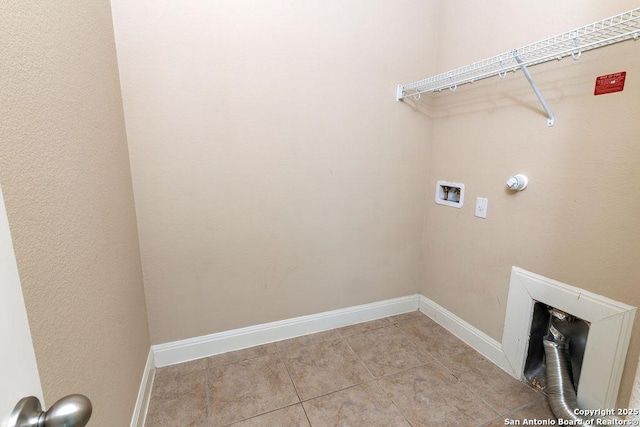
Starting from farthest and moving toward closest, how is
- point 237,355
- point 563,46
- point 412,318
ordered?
1. point 412,318
2. point 237,355
3. point 563,46

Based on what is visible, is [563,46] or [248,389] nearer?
[563,46]

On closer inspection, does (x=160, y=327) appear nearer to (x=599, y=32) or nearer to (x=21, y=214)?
(x=21, y=214)

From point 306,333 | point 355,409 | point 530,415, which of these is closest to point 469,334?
point 530,415

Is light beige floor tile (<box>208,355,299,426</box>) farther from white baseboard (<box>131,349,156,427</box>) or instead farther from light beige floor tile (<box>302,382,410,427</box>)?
white baseboard (<box>131,349,156,427</box>)

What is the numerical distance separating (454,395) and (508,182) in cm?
122

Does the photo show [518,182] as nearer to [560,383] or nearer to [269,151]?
[560,383]

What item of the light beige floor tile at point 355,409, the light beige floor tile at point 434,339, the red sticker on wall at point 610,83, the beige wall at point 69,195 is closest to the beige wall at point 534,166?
the red sticker on wall at point 610,83

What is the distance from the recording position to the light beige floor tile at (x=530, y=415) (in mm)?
1432

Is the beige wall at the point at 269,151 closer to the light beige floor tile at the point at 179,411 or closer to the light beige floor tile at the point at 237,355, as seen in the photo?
the light beige floor tile at the point at 237,355

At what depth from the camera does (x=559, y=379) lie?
4.77 ft

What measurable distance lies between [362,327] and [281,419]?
96 cm

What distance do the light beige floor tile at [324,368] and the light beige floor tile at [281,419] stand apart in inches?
4.0

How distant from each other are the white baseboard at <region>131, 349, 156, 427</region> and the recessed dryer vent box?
7.09ft

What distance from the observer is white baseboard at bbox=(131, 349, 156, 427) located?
1.34 metres
